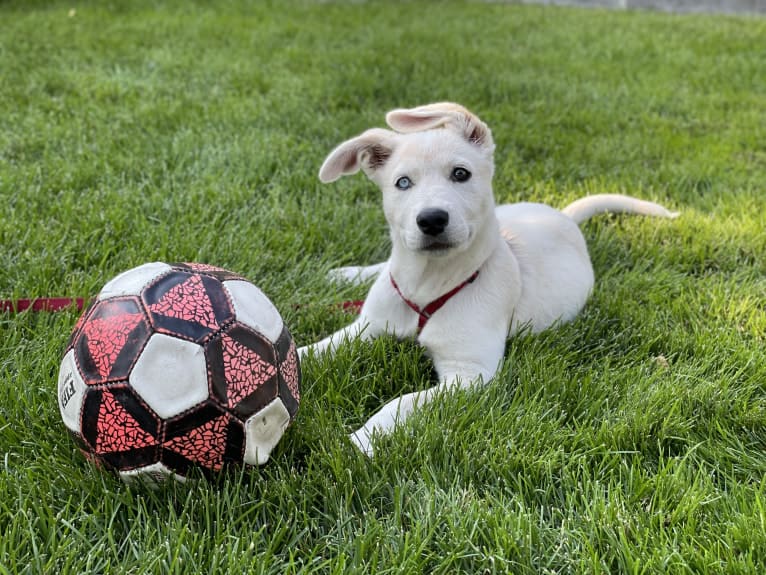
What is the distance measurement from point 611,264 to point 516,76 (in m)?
3.86

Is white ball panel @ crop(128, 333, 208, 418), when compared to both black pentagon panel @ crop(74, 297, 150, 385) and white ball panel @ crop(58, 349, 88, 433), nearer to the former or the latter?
black pentagon panel @ crop(74, 297, 150, 385)

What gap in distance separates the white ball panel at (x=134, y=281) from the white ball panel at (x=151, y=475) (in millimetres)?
527

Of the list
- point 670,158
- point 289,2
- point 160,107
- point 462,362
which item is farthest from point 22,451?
point 289,2

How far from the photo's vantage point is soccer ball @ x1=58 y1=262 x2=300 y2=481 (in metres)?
1.98

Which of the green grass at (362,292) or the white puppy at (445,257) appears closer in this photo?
the green grass at (362,292)

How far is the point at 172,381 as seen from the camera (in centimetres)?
200

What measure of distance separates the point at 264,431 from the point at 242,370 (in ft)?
0.70

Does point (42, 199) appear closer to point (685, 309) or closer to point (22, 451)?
point (22, 451)

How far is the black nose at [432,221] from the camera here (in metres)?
2.74

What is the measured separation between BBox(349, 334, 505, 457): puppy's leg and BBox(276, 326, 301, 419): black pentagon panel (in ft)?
0.80

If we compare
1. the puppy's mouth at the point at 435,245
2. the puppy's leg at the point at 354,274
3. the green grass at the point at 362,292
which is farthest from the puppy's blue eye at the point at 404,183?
the puppy's leg at the point at 354,274

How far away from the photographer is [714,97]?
23.3ft

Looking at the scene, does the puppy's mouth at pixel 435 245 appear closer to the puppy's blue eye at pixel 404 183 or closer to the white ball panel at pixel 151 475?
the puppy's blue eye at pixel 404 183

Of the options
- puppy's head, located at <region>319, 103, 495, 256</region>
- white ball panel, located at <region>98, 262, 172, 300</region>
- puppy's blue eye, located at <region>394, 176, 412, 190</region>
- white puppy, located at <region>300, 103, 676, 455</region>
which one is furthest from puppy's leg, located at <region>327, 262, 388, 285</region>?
white ball panel, located at <region>98, 262, 172, 300</region>
